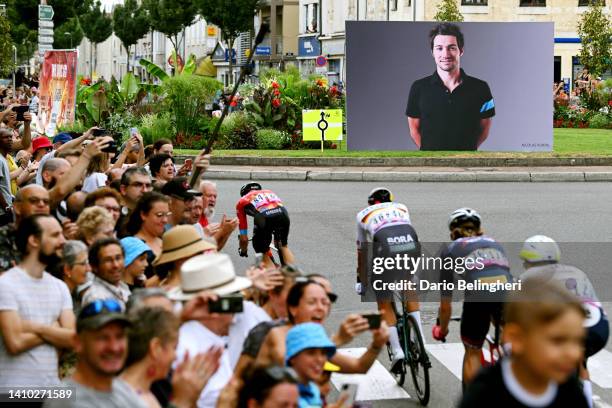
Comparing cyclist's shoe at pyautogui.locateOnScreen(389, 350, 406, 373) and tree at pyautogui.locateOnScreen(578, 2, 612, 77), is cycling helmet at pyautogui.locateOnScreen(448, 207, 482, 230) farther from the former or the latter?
tree at pyautogui.locateOnScreen(578, 2, 612, 77)

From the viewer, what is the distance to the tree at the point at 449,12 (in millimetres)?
52750

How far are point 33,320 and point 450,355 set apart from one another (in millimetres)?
4985

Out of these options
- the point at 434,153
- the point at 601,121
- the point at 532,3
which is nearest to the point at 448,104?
the point at 434,153

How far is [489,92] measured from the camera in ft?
96.3

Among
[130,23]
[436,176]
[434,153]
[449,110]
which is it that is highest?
[130,23]

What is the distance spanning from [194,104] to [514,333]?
27845 millimetres

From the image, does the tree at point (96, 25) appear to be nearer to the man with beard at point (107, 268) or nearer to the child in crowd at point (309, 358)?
the man with beard at point (107, 268)

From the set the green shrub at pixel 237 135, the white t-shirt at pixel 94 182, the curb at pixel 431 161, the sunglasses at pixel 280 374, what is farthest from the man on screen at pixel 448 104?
the sunglasses at pixel 280 374

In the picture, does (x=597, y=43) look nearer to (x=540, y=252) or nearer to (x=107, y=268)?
(x=540, y=252)

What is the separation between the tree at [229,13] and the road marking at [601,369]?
6660 cm

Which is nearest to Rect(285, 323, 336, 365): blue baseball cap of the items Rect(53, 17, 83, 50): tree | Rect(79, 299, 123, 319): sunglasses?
Rect(79, 299, 123, 319): sunglasses

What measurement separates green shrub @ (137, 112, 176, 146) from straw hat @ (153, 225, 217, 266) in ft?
75.0

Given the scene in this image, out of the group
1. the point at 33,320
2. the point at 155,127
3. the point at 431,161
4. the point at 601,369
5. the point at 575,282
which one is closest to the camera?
the point at 33,320

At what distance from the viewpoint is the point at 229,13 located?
75.6m
